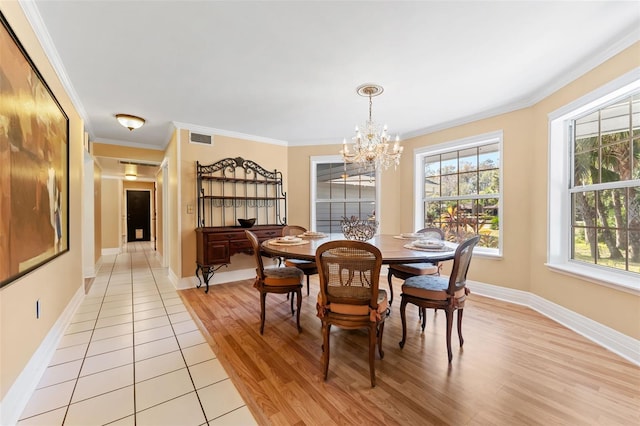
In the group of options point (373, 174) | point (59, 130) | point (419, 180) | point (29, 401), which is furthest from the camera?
point (373, 174)

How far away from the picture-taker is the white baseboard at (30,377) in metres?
1.36

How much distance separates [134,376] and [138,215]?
963 cm

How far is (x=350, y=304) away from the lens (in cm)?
176

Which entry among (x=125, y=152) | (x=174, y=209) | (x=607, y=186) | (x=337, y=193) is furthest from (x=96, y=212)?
(x=607, y=186)

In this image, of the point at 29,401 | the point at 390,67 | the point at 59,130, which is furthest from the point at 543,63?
the point at 29,401

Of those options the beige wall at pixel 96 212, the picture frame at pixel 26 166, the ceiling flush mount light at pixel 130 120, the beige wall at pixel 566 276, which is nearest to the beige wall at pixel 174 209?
the ceiling flush mount light at pixel 130 120

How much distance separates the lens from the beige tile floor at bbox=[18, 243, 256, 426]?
58.0 inches

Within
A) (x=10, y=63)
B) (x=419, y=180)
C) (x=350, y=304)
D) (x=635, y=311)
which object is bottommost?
(x=635, y=311)

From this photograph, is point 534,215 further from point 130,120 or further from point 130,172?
point 130,172

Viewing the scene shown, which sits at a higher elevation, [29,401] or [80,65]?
[80,65]

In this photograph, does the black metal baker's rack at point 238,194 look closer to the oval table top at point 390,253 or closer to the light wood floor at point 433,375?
the light wood floor at point 433,375

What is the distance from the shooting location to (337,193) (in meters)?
4.92

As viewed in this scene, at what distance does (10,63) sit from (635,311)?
4494 mm

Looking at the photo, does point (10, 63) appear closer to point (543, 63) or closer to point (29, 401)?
point (29, 401)
